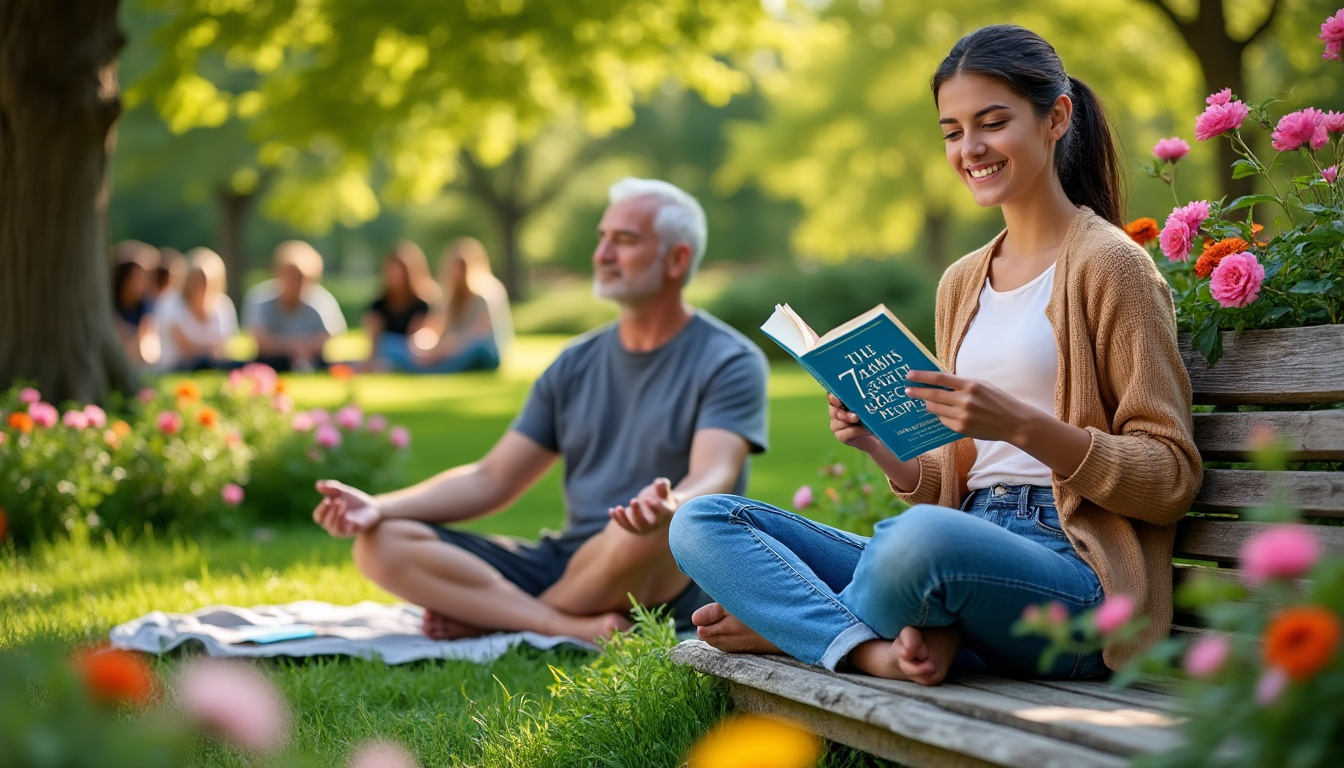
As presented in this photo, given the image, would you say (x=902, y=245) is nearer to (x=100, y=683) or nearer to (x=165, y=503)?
(x=165, y=503)

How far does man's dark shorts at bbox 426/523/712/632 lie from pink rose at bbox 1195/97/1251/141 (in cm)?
220

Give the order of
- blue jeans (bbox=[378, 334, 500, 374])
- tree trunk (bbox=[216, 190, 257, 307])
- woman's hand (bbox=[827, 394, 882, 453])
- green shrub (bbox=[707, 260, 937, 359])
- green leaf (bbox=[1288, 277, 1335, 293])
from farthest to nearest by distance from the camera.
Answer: tree trunk (bbox=[216, 190, 257, 307]) < green shrub (bbox=[707, 260, 937, 359]) < blue jeans (bbox=[378, 334, 500, 374]) < woman's hand (bbox=[827, 394, 882, 453]) < green leaf (bbox=[1288, 277, 1335, 293])

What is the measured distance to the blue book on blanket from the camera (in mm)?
2588

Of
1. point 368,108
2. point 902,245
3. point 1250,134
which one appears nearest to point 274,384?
point 368,108

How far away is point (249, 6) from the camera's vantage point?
10.2 m

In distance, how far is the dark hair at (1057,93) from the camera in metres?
2.87

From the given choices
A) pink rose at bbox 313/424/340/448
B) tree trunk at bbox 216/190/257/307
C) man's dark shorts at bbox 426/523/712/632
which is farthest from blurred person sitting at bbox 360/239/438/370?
tree trunk at bbox 216/190/257/307

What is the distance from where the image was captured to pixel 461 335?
14023 millimetres

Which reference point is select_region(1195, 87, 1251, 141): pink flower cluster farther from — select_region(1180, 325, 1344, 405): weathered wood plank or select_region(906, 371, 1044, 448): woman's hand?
select_region(906, 371, 1044, 448): woman's hand

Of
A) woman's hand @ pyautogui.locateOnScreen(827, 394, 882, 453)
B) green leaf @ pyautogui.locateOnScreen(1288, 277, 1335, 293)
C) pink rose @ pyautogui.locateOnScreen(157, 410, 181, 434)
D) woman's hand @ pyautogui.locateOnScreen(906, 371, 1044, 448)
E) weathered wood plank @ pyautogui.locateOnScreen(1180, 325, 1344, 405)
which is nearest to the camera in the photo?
woman's hand @ pyautogui.locateOnScreen(906, 371, 1044, 448)

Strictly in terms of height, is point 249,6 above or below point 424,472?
above

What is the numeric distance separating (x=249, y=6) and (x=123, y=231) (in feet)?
108

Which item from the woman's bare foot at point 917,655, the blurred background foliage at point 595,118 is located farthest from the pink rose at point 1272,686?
the blurred background foliage at point 595,118

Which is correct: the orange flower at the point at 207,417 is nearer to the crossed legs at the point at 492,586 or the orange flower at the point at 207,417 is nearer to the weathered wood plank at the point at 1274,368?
the crossed legs at the point at 492,586
